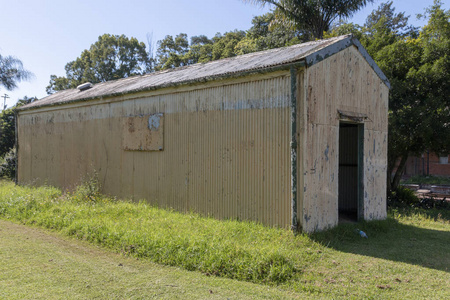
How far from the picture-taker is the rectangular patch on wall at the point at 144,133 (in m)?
9.23

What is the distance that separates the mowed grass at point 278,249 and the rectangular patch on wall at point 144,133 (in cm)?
168

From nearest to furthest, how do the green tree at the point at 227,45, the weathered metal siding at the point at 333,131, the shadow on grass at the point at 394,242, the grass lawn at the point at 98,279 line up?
the grass lawn at the point at 98,279 → the shadow on grass at the point at 394,242 → the weathered metal siding at the point at 333,131 → the green tree at the point at 227,45

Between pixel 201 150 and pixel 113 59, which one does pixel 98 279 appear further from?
pixel 113 59

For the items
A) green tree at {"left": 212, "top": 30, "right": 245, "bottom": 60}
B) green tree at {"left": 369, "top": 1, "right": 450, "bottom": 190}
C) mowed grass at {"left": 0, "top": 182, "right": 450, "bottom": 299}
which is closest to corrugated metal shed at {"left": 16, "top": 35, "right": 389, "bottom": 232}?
mowed grass at {"left": 0, "top": 182, "right": 450, "bottom": 299}

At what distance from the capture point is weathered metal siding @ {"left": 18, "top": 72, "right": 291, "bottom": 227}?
273 inches

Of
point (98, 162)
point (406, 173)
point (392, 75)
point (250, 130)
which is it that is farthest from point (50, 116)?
point (406, 173)

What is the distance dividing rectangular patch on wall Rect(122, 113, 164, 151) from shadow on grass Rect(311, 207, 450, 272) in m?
4.67

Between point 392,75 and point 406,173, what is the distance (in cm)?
1658

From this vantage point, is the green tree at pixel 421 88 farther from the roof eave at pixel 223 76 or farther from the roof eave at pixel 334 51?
the roof eave at pixel 223 76

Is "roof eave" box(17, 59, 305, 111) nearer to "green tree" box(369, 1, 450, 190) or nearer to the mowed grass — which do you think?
the mowed grass

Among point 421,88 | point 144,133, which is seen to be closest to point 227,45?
point 421,88

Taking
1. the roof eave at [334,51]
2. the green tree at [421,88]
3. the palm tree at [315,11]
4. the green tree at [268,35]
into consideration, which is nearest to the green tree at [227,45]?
the green tree at [268,35]

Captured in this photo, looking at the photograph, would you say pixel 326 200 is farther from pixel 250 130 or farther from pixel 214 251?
pixel 214 251

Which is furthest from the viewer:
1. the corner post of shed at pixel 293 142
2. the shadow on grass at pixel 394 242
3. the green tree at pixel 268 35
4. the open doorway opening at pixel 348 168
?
the green tree at pixel 268 35
